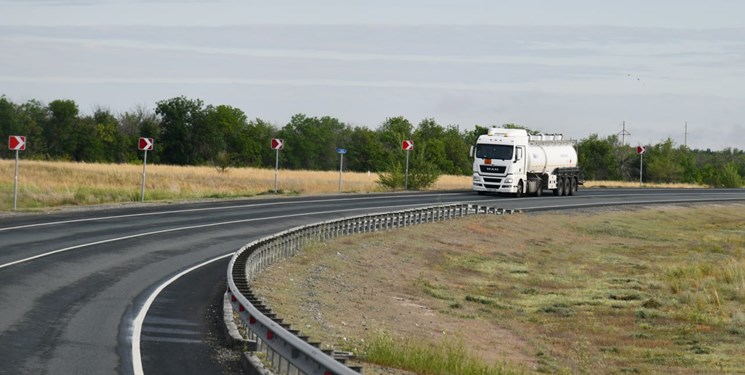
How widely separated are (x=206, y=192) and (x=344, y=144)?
316ft

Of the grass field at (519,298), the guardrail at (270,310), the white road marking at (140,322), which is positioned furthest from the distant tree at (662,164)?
the white road marking at (140,322)

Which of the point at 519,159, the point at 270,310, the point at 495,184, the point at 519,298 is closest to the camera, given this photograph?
the point at 270,310

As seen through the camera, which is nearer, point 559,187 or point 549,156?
point 549,156

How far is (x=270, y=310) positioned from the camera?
14789mm

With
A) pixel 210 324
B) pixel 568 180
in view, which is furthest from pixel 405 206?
pixel 210 324

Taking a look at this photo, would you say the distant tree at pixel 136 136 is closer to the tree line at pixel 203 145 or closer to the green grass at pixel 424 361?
the tree line at pixel 203 145

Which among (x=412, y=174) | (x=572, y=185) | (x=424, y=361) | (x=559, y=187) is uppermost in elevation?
(x=412, y=174)

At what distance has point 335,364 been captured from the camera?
32.2 ft

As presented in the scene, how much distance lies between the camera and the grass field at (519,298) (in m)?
19.5

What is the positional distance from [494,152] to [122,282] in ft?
126

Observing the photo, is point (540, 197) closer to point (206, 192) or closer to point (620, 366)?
point (206, 192)

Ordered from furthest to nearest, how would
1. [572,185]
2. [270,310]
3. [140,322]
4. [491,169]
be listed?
1. [572,185]
2. [491,169]
3. [140,322]
4. [270,310]

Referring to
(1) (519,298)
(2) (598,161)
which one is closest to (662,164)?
(2) (598,161)

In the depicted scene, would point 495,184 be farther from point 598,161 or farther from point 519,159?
point 598,161
